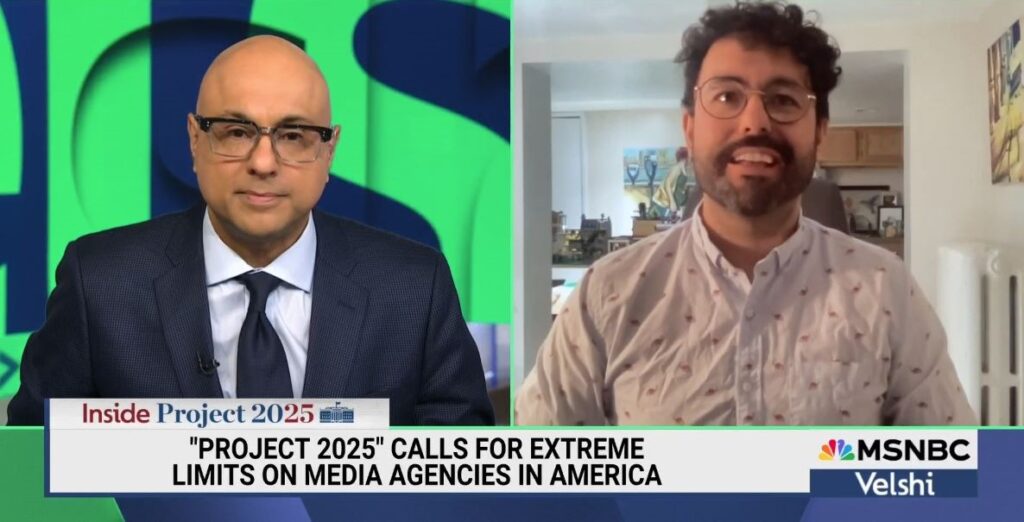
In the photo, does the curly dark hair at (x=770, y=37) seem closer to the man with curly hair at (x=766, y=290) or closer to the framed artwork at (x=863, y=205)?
the man with curly hair at (x=766, y=290)

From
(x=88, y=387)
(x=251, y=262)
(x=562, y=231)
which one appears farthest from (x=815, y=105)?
(x=88, y=387)

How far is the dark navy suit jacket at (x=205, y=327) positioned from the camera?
5.14 feet

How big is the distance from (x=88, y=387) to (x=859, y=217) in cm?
148

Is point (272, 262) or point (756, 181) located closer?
point (756, 181)

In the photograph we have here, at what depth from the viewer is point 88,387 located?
1.59m

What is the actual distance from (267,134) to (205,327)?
385 millimetres

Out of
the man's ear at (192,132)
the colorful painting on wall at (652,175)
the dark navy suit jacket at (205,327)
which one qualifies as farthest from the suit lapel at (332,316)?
the colorful painting on wall at (652,175)

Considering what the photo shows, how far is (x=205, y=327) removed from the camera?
1561 millimetres

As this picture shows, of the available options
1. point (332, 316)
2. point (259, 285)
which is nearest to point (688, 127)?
point (332, 316)

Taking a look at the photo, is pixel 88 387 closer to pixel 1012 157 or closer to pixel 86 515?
pixel 86 515

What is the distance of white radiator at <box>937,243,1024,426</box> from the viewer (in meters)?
1.49

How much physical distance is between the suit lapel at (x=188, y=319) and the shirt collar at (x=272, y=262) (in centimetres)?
2

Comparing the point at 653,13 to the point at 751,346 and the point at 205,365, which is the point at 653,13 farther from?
the point at 205,365

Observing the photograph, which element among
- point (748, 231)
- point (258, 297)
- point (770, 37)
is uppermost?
point (770, 37)
